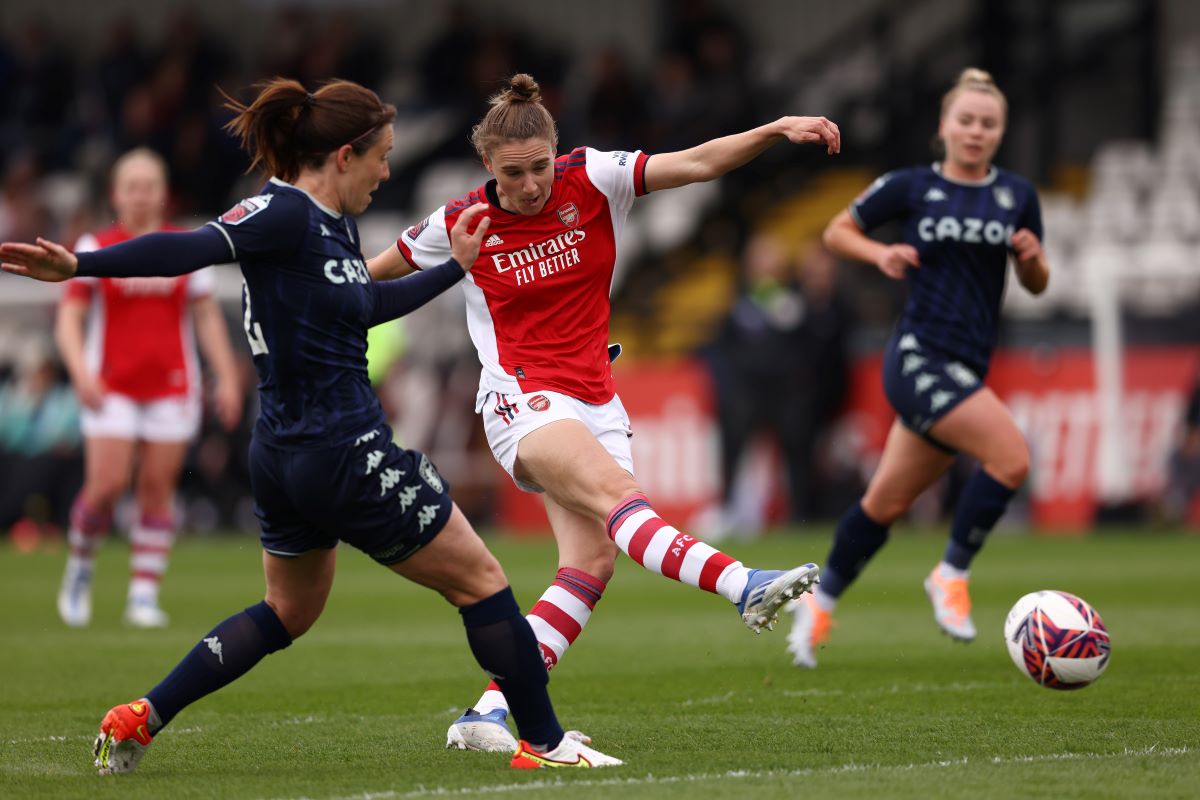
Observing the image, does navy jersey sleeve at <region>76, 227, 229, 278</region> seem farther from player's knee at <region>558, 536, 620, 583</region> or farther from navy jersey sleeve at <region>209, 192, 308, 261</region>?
player's knee at <region>558, 536, 620, 583</region>

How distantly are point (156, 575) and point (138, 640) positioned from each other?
101cm

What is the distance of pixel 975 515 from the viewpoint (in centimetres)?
821

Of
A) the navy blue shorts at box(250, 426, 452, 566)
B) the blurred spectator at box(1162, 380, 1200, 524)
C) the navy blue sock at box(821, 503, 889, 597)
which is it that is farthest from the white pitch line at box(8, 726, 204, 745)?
the blurred spectator at box(1162, 380, 1200, 524)

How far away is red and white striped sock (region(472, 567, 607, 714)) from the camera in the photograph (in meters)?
6.21

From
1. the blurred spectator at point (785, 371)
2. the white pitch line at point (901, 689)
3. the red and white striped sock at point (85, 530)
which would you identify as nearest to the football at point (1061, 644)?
the white pitch line at point (901, 689)

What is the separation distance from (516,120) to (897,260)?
2409 mm

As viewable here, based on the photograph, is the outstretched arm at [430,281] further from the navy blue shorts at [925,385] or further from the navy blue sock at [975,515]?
the navy blue sock at [975,515]

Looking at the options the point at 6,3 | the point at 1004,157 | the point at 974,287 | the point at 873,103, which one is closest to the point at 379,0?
the point at 6,3

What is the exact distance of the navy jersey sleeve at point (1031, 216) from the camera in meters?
8.27

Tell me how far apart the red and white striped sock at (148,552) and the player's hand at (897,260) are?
4.75 metres

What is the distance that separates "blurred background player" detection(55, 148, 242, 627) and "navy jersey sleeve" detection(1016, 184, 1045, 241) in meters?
4.46

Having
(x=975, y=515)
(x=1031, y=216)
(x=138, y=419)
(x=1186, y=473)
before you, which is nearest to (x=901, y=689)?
(x=975, y=515)

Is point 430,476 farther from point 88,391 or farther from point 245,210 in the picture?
point 88,391

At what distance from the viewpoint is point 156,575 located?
10.4 metres
